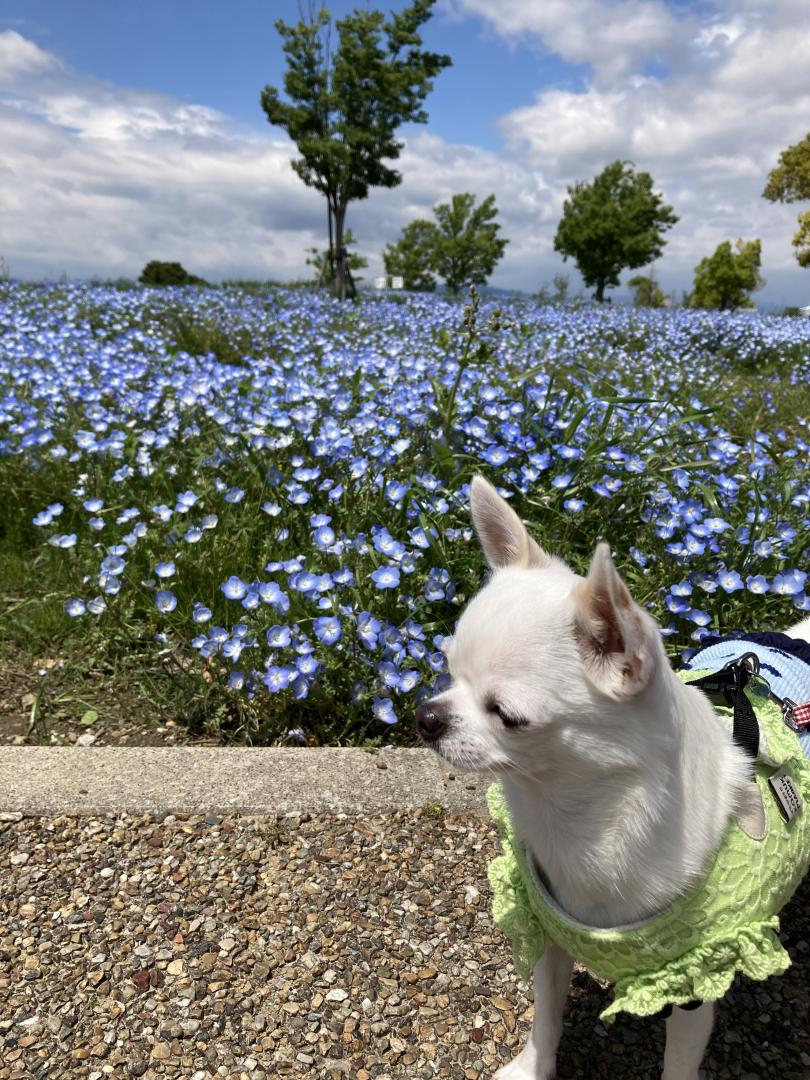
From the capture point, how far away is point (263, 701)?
9.11 feet

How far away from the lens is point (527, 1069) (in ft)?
5.54

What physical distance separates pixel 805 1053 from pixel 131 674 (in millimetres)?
2610

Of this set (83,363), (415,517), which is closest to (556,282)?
(83,363)

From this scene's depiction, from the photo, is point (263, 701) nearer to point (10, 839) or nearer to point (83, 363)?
point (10, 839)

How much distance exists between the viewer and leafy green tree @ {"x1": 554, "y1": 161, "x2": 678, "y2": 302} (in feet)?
113

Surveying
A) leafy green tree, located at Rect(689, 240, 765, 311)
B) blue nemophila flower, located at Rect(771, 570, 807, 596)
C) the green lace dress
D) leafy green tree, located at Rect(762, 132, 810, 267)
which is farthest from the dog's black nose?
leafy green tree, located at Rect(689, 240, 765, 311)

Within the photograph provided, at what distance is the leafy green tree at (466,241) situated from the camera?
43.5m

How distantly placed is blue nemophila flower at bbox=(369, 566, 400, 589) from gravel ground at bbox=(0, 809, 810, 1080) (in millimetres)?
839

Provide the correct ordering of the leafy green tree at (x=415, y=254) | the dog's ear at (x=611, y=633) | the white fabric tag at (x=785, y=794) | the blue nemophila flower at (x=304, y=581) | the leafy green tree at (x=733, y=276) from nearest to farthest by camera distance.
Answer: the dog's ear at (x=611, y=633) → the white fabric tag at (x=785, y=794) → the blue nemophila flower at (x=304, y=581) → the leafy green tree at (x=733, y=276) → the leafy green tree at (x=415, y=254)

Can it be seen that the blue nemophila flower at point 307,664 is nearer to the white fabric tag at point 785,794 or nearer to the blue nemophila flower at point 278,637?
the blue nemophila flower at point 278,637

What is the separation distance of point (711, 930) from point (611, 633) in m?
0.68

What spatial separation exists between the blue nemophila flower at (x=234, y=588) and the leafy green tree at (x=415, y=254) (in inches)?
1729

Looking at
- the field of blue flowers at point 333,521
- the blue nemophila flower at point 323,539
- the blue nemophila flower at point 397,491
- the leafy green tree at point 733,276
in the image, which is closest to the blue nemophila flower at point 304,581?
the field of blue flowers at point 333,521

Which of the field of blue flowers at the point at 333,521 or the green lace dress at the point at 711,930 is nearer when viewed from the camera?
the green lace dress at the point at 711,930
